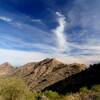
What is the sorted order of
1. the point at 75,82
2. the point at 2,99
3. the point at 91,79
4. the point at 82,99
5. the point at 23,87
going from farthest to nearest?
the point at 75,82 < the point at 91,79 < the point at 82,99 < the point at 23,87 < the point at 2,99

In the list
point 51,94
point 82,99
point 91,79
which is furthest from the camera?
point 91,79

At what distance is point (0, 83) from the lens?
65812 mm

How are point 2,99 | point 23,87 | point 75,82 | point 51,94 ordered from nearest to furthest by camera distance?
point 2,99, point 23,87, point 51,94, point 75,82

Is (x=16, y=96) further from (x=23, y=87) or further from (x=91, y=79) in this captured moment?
(x=91, y=79)

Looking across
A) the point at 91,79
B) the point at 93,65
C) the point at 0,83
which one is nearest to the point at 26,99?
the point at 0,83

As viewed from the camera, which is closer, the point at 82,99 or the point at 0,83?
the point at 0,83

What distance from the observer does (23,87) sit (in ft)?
221

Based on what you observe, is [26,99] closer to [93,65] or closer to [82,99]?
[82,99]

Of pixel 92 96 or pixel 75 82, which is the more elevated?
pixel 75 82

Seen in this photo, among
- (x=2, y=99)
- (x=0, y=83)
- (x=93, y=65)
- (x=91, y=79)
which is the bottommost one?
(x=2, y=99)

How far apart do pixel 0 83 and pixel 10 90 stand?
130 inches

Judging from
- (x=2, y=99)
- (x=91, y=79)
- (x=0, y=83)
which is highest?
(x=91, y=79)

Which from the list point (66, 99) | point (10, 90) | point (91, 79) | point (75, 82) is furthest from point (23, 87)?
point (75, 82)

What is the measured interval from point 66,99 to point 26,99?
1416cm
